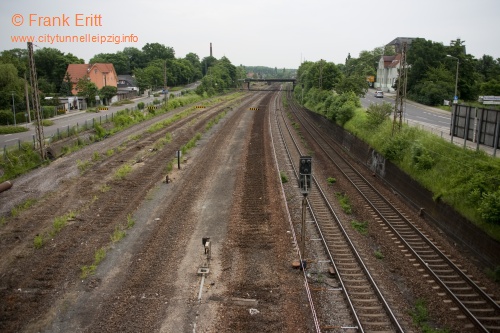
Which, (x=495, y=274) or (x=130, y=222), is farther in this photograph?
(x=130, y=222)

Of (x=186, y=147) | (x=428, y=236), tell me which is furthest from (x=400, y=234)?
(x=186, y=147)

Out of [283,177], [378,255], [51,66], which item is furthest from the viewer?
[51,66]

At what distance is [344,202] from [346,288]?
9.02 m

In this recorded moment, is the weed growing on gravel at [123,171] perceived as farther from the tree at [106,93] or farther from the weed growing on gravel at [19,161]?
the tree at [106,93]

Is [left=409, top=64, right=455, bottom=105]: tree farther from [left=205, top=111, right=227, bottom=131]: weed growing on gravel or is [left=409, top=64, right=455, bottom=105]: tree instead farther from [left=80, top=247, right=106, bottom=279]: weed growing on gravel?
[left=80, top=247, right=106, bottom=279]: weed growing on gravel

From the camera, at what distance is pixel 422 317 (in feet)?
37.8

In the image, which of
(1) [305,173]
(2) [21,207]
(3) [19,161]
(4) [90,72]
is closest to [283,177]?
(1) [305,173]

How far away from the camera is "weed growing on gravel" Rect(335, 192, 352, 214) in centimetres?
2042

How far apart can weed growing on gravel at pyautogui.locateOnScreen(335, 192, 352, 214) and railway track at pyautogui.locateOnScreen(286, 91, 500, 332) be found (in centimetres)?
98

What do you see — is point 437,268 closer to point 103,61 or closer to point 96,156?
point 96,156

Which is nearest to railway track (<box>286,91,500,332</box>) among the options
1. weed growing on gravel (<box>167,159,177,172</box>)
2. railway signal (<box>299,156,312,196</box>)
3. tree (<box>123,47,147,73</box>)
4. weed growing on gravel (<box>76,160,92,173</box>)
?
railway signal (<box>299,156,312,196</box>)

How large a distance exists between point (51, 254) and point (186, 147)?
2116 cm

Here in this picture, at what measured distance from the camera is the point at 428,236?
17312 mm

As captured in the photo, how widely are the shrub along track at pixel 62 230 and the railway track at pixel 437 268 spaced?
11.6 meters
